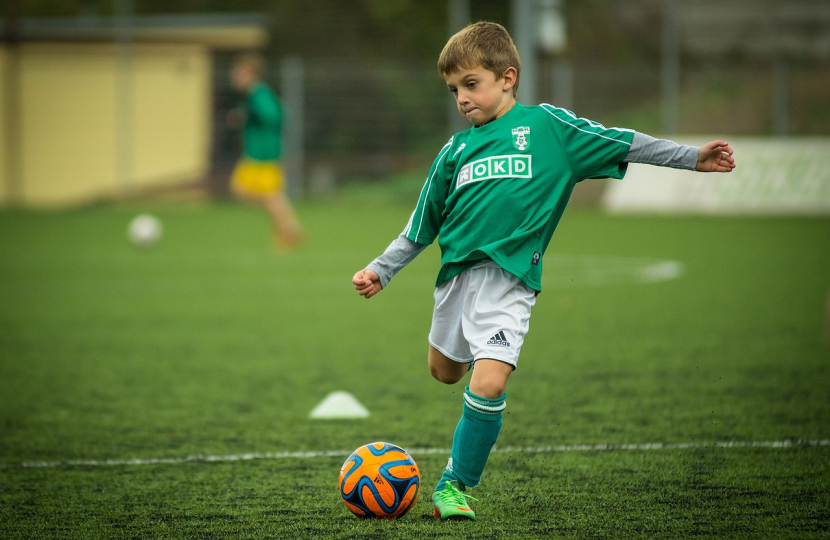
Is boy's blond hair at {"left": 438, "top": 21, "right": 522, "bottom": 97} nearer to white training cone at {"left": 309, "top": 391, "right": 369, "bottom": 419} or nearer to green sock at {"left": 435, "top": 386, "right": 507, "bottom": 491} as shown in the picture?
green sock at {"left": 435, "top": 386, "right": 507, "bottom": 491}

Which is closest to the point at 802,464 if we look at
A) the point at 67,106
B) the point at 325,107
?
the point at 325,107

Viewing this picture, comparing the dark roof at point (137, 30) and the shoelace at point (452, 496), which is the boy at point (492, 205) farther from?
the dark roof at point (137, 30)

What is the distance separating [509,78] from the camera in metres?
3.68

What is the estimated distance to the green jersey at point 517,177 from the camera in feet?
11.9

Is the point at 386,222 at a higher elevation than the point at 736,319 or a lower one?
lower

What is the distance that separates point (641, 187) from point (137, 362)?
46.1ft

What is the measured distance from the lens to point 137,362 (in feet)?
22.3

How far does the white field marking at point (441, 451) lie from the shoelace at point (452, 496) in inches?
35.3

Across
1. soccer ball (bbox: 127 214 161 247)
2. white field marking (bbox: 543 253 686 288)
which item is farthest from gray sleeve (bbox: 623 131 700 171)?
soccer ball (bbox: 127 214 161 247)

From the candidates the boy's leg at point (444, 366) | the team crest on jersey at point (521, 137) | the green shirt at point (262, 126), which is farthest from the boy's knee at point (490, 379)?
the green shirt at point (262, 126)

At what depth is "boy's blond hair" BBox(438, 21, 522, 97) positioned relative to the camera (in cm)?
358

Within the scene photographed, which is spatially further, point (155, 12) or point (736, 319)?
point (155, 12)

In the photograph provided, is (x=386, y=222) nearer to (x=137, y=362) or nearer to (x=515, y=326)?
(x=137, y=362)

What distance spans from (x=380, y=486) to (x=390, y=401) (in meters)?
1.99
